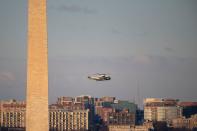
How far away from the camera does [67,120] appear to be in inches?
5541

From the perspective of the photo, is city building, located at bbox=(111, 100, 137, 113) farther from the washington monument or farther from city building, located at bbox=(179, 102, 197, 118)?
the washington monument

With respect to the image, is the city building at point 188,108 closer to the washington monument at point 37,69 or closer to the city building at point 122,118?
the city building at point 122,118

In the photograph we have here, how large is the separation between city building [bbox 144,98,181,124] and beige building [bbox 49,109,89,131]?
3215 centimetres

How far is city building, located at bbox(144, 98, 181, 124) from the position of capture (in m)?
173

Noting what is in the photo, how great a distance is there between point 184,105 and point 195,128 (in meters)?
32.7

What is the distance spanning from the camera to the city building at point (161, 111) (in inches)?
6796

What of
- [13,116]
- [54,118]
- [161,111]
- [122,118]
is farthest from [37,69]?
[161,111]

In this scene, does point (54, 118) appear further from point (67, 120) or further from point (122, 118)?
point (122, 118)

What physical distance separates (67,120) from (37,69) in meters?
99.8

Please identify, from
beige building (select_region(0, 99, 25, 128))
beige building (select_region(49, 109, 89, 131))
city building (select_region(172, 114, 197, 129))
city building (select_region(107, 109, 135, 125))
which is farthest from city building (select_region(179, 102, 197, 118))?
beige building (select_region(0, 99, 25, 128))

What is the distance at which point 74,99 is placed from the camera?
191500mm

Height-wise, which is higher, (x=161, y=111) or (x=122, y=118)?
(x=161, y=111)

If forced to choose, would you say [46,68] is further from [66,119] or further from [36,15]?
[66,119]

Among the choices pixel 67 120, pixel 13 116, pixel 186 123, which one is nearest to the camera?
pixel 13 116
